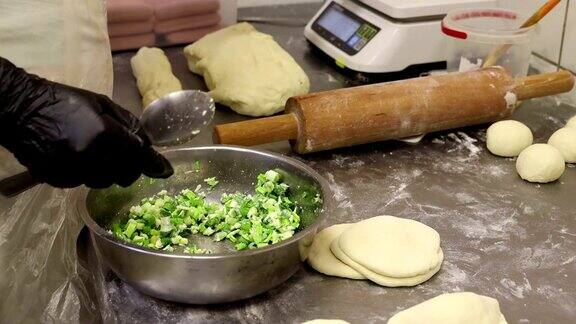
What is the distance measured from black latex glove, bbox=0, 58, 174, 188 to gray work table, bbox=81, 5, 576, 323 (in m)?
0.25

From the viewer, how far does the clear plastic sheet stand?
103cm

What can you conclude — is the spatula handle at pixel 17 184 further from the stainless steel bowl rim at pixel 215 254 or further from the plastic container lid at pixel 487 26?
the plastic container lid at pixel 487 26

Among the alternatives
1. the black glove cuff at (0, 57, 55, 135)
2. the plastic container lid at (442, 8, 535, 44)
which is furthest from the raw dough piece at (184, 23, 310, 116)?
the black glove cuff at (0, 57, 55, 135)

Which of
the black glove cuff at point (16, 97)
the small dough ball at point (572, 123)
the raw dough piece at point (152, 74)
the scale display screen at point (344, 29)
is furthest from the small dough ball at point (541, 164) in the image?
the black glove cuff at point (16, 97)

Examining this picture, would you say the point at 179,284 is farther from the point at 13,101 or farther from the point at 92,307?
the point at 13,101

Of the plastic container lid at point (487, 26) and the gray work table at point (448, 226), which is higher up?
the plastic container lid at point (487, 26)

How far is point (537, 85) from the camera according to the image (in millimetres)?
1612

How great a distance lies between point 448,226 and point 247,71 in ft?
2.19

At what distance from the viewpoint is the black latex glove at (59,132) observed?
2.89ft

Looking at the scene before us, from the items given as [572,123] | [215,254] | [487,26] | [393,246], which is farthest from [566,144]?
[215,254]

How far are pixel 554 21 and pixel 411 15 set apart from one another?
0.41 metres

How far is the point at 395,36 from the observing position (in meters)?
1.70

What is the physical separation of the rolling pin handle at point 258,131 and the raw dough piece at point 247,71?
18cm

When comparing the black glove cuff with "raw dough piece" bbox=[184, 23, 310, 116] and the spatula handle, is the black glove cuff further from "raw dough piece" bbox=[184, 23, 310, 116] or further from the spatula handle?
"raw dough piece" bbox=[184, 23, 310, 116]
